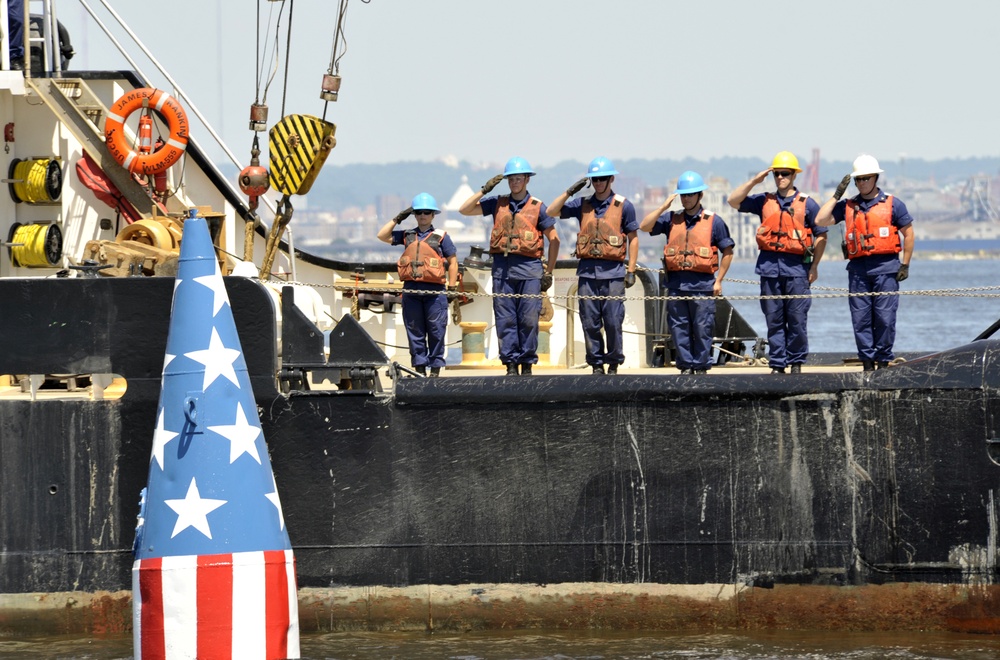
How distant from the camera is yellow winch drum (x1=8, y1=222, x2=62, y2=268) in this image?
11688 millimetres

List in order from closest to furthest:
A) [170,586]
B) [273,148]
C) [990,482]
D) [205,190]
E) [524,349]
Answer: [170,586], [990,482], [524,349], [273,148], [205,190]

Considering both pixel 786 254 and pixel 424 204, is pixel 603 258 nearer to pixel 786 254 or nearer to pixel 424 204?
pixel 786 254

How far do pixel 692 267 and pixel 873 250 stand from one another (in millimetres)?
1304

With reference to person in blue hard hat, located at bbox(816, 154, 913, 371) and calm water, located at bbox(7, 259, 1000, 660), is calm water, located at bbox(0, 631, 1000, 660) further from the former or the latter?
person in blue hard hat, located at bbox(816, 154, 913, 371)

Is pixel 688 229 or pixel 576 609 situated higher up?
pixel 688 229

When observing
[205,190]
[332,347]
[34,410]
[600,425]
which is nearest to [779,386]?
[600,425]

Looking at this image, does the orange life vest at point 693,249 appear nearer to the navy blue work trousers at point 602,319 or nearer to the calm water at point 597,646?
the navy blue work trousers at point 602,319

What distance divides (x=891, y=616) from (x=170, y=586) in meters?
4.72

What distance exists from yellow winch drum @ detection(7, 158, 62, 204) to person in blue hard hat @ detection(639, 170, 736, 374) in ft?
16.3

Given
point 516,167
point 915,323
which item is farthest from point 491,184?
point 915,323

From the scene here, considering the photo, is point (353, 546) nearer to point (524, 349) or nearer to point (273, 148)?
point (524, 349)

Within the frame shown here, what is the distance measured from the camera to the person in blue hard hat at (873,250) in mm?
10195

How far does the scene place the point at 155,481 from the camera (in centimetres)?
817

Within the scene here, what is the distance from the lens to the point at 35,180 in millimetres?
11812
